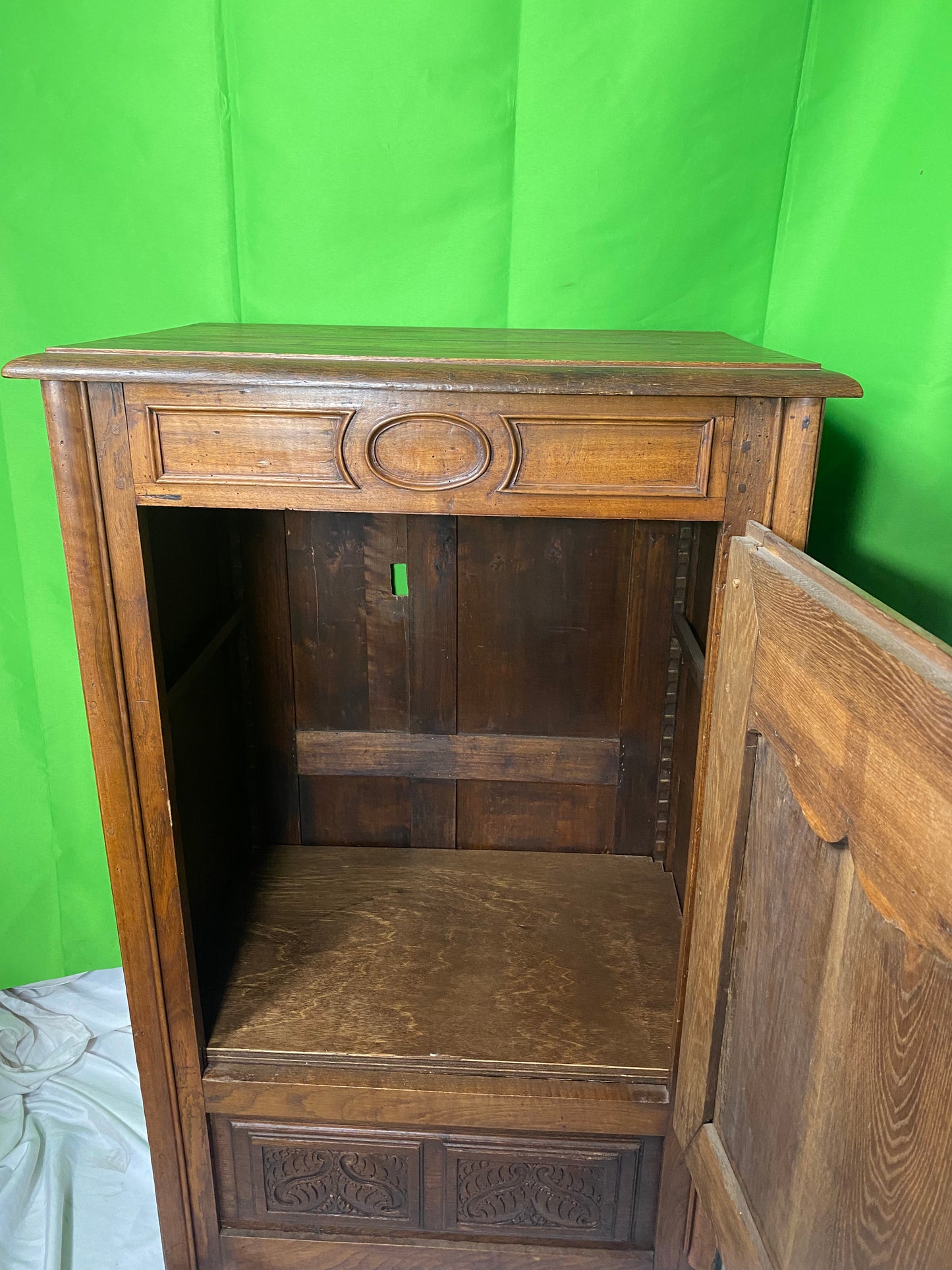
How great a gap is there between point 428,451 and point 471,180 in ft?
2.36

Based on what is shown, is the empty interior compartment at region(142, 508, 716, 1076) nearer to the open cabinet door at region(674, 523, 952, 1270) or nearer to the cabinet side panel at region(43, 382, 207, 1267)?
the cabinet side panel at region(43, 382, 207, 1267)

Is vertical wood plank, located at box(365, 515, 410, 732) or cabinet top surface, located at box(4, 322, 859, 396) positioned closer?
cabinet top surface, located at box(4, 322, 859, 396)

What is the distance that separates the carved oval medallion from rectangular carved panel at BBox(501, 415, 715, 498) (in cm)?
4

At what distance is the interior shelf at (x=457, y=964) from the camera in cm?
126

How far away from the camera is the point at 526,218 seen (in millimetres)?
1470

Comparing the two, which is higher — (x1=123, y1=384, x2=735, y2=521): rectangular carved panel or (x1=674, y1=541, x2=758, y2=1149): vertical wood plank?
(x1=123, y1=384, x2=735, y2=521): rectangular carved panel

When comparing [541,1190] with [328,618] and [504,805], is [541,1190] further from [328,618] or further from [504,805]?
[328,618]

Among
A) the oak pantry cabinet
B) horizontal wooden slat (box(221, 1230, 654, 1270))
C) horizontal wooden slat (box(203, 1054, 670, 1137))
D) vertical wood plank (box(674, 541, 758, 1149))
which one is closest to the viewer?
the oak pantry cabinet

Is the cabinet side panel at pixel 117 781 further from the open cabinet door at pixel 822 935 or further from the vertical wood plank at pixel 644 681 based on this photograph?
the vertical wood plank at pixel 644 681

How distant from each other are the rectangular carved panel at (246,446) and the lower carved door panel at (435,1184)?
911mm

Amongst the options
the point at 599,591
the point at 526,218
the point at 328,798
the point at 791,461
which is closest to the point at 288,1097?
the point at 328,798

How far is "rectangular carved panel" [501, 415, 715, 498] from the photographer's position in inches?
37.5

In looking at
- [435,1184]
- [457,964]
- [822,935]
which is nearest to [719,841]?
[822,935]

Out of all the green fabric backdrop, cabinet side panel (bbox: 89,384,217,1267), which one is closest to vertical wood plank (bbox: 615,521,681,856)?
the green fabric backdrop
